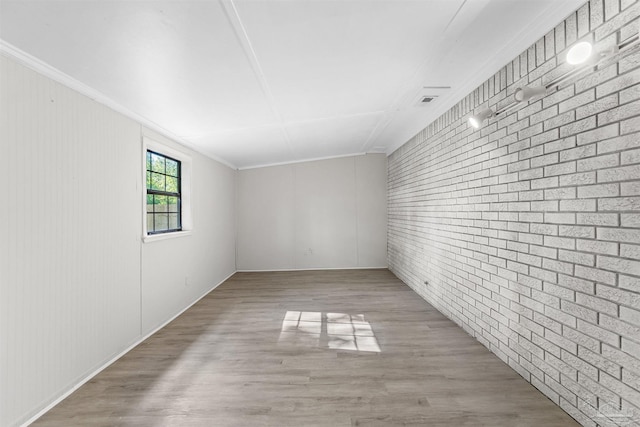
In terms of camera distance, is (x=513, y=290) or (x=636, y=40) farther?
(x=513, y=290)

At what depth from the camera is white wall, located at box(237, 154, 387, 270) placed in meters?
6.83

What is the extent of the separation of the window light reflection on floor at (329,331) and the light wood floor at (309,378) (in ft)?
0.04

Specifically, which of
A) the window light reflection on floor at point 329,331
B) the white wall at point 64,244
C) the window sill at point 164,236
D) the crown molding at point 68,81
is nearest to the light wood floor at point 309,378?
the window light reflection on floor at point 329,331

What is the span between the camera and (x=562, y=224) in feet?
6.41

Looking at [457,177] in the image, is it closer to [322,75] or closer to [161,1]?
[322,75]

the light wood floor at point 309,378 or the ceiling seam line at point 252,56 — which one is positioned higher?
the ceiling seam line at point 252,56

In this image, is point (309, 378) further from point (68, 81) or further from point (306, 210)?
point (306, 210)

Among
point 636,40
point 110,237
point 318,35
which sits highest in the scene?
point 318,35

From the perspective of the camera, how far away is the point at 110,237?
270cm

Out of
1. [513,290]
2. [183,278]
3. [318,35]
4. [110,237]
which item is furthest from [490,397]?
[183,278]

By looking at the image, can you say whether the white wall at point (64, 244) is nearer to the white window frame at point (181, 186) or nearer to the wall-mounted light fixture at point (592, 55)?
the white window frame at point (181, 186)

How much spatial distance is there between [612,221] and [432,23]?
1573mm

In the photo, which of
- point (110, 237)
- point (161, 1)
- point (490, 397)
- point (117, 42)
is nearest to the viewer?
point (161, 1)

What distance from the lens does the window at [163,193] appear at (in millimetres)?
3604
